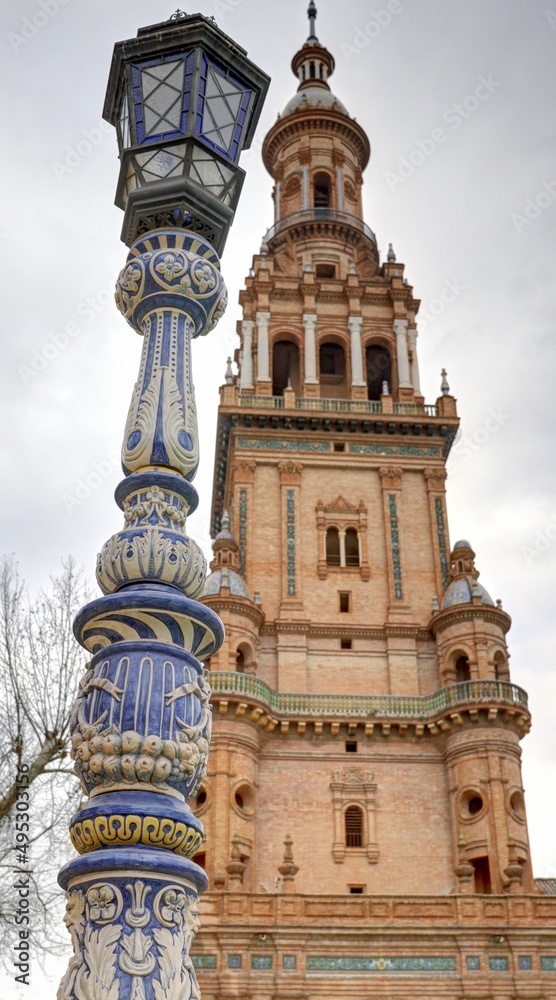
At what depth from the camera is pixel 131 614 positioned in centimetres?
475

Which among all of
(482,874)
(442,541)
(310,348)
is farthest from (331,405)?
(482,874)

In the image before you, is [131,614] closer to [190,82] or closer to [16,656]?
[190,82]

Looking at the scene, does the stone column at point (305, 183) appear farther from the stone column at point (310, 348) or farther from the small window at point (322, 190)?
the stone column at point (310, 348)

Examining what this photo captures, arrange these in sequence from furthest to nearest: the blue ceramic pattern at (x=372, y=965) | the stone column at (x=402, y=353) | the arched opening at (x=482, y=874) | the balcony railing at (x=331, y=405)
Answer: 1. the stone column at (x=402, y=353)
2. the balcony railing at (x=331, y=405)
3. the arched opening at (x=482, y=874)
4. the blue ceramic pattern at (x=372, y=965)

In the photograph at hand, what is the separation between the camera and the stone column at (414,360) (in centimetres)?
4109

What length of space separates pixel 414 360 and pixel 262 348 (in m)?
6.00

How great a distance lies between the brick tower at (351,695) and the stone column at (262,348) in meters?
0.08

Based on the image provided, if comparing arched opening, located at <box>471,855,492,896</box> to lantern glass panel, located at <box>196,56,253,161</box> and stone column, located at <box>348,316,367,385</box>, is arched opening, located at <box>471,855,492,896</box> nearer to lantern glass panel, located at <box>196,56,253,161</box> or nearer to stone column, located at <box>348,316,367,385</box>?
stone column, located at <box>348,316,367,385</box>

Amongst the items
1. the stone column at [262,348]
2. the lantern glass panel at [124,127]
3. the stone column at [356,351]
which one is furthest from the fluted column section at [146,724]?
the stone column at [356,351]

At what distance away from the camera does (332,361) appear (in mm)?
44125

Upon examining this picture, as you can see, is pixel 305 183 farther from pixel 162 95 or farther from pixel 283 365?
pixel 162 95

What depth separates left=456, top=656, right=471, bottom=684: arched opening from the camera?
34250 millimetres

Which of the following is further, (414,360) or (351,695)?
(414,360)

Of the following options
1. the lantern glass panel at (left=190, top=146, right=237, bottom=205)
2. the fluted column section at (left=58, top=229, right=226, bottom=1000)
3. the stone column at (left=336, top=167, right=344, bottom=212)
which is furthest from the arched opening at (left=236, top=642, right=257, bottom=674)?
the fluted column section at (left=58, top=229, right=226, bottom=1000)
